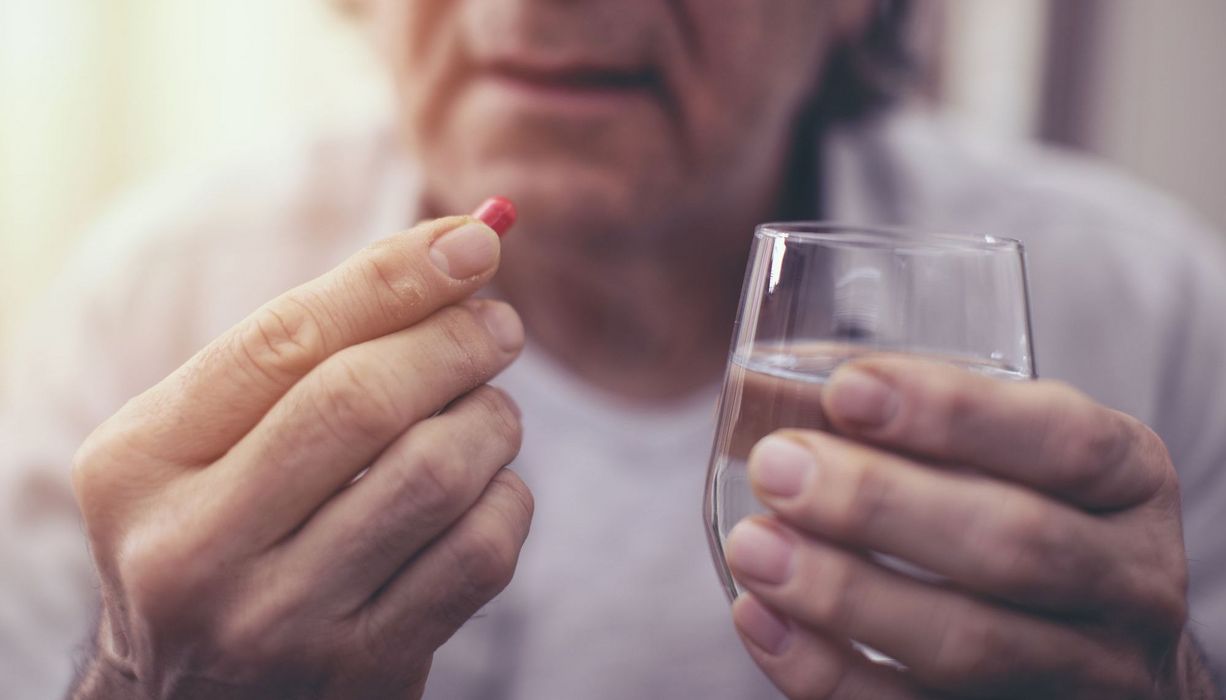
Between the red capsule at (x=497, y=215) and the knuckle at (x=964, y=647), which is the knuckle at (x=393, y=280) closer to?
the red capsule at (x=497, y=215)

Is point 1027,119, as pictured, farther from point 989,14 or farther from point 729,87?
point 729,87

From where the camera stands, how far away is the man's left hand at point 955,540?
50cm

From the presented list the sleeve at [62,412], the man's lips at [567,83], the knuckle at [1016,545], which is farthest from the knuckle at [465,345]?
the sleeve at [62,412]

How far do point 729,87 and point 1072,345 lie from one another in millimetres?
621

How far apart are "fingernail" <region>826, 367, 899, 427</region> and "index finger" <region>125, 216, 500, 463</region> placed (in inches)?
8.3

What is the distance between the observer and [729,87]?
1064mm

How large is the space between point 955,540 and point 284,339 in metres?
0.38

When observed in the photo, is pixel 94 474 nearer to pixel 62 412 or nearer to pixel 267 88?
pixel 62 412

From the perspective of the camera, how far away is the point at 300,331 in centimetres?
54

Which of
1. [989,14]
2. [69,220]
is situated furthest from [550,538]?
[989,14]

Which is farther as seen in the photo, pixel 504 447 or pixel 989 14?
pixel 989 14

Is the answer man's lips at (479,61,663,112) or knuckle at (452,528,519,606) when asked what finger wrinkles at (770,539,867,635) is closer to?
knuckle at (452,528,519,606)

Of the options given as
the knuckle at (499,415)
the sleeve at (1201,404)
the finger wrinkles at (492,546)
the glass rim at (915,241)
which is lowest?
the sleeve at (1201,404)

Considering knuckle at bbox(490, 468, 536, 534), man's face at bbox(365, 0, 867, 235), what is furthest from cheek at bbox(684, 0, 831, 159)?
knuckle at bbox(490, 468, 536, 534)
